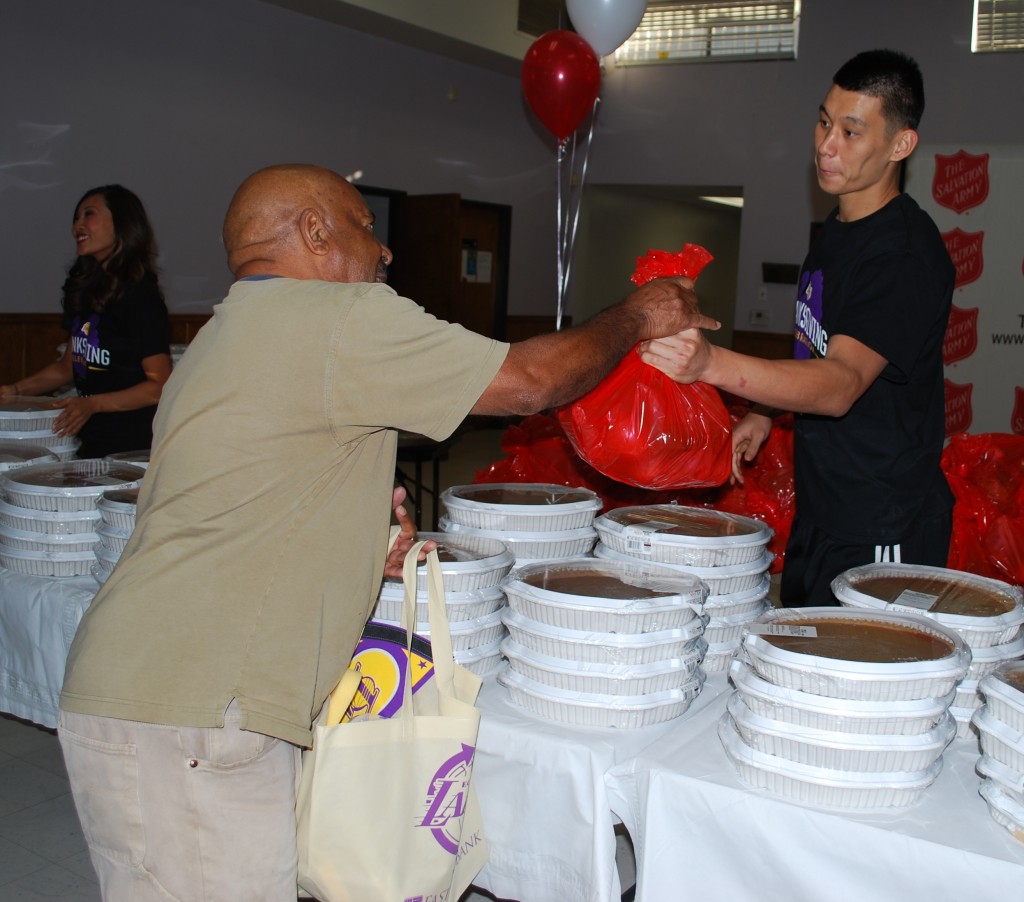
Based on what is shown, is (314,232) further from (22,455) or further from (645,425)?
(22,455)

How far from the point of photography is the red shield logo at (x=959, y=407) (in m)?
7.27

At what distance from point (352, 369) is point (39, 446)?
2235mm

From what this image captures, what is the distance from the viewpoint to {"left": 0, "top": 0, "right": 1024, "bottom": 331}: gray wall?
22.2ft

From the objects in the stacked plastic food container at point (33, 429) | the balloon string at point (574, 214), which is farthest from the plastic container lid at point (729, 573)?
the balloon string at point (574, 214)

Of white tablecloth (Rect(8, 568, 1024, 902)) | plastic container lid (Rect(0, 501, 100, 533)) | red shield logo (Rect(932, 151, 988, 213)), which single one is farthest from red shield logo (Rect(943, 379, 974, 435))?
plastic container lid (Rect(0, 501, 100, 533))

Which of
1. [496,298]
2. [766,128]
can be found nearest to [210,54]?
[496,298]

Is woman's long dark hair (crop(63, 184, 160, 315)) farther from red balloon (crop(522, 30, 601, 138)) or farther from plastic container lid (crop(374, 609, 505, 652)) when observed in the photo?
red balloon (crop(522, 30, 601, 138))

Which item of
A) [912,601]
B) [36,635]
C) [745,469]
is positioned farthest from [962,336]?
[36,635]

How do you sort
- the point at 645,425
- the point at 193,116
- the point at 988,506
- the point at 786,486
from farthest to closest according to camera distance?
the point at 193,116 → the point at 786,486 → the point at 988,506 → the point at 645,425

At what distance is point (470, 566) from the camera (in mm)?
1724

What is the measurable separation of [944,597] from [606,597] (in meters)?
0.59

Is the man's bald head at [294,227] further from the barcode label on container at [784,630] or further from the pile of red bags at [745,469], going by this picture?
the pile of red bags at [745,469]

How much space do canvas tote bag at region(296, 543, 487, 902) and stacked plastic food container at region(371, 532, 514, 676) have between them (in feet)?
0.75

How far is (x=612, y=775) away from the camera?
1497mm
